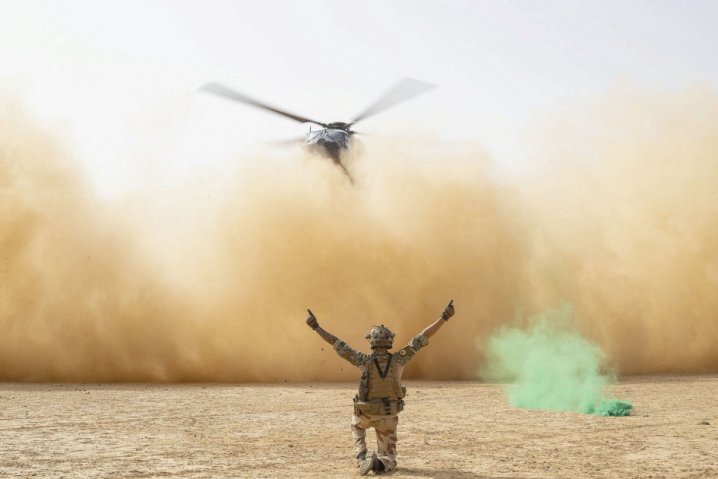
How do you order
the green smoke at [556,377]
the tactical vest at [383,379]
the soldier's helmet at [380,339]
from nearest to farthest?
the tactical vest at [383,379] < the soldier's helmet at [380,339] < the green smoke at [556,377]

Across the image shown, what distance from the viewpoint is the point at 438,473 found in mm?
9250

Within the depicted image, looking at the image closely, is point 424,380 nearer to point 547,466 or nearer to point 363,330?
point 363,330

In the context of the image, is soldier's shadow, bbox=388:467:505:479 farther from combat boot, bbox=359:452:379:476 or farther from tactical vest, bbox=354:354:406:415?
tactical vest, bbox=354:354:406:415

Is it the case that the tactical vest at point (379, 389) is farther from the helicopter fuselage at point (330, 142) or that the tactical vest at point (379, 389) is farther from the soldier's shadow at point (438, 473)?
the helicopter fuselage at point (330, 142)

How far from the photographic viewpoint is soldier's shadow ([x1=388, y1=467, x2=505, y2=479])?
901cm

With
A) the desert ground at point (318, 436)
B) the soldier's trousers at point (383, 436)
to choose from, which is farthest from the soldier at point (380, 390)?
the desert ground at point (318, 436)

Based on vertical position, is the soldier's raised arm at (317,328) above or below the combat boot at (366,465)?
above

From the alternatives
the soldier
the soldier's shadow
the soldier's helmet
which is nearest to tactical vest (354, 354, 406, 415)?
the soldier

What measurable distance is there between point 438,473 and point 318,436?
3.23 meters

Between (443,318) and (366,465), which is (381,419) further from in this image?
(443,318)

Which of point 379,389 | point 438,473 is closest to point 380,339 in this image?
point 379,389

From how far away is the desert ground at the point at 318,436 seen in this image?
30.8ft

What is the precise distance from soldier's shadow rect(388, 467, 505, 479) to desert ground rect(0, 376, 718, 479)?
12 millimetres

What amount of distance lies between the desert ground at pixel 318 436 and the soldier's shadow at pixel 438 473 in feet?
0.04
